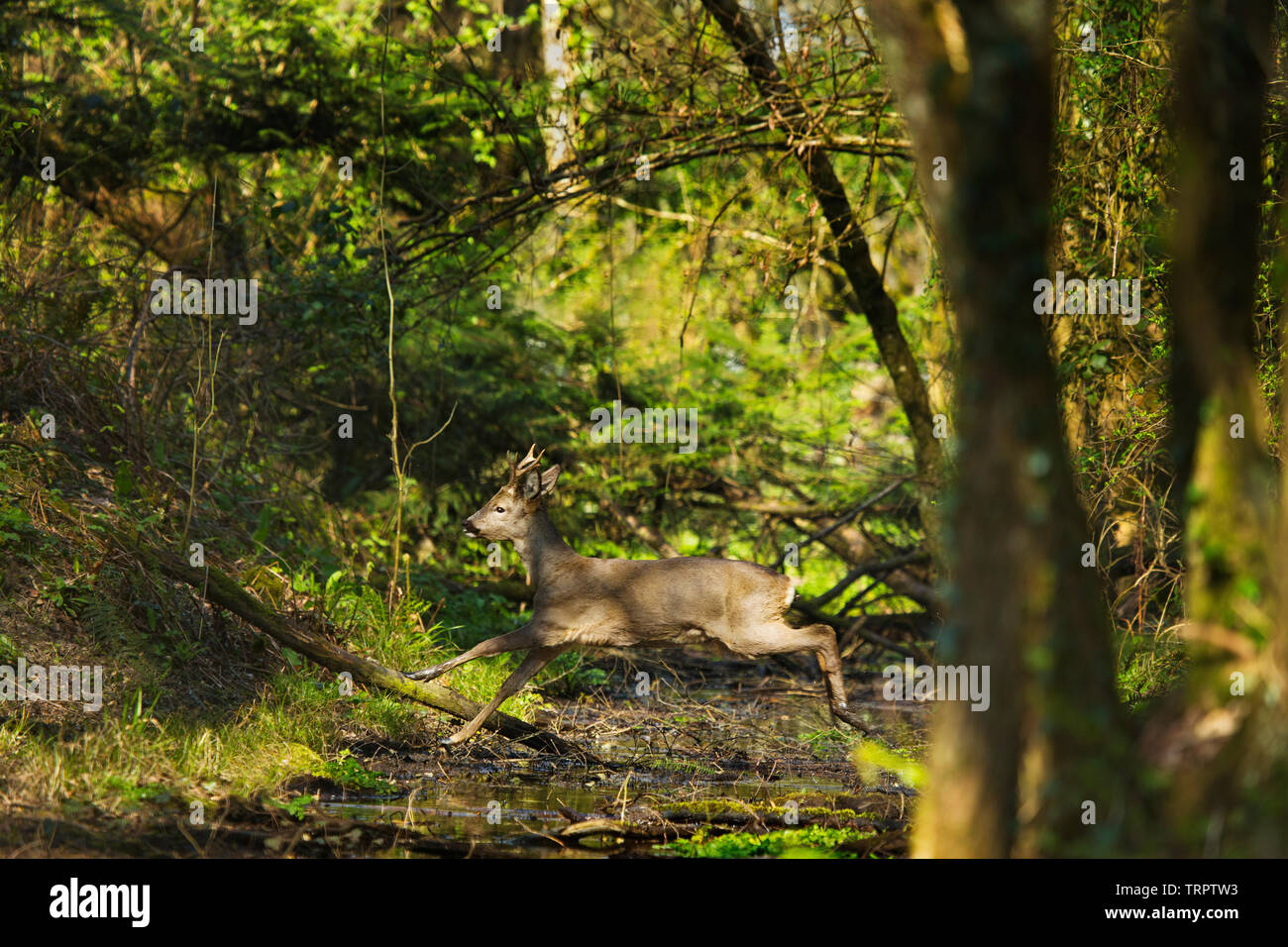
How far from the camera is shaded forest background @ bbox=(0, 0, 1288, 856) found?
11.3ft

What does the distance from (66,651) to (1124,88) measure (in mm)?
8163

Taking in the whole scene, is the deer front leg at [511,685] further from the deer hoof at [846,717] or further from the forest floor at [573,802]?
the deer hoof at [846,717]

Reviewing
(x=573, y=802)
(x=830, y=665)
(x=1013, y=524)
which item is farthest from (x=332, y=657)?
(x=1013, y=524)

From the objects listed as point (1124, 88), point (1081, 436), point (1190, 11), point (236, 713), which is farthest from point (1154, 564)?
point (236, 713)

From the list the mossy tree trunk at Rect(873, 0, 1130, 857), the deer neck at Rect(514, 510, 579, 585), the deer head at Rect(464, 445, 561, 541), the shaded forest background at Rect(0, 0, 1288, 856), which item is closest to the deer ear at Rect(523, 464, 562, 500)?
the deer head at Rect(464, 445, 561, 541)

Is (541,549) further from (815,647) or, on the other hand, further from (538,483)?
(815,647)

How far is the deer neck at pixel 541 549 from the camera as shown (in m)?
9.02

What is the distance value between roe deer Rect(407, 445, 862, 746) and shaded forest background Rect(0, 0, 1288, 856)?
4.01ft

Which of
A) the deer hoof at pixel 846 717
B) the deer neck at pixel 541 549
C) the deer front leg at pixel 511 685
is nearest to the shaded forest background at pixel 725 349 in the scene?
the deer front leg at pixel 511 685

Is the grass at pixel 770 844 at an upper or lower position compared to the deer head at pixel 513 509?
lower

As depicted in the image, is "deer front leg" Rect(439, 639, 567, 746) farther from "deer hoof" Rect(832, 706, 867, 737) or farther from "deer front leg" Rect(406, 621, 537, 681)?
"deer hoof" Rect(832, 706, 867, 737)

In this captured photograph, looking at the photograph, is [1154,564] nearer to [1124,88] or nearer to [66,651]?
[1124,88]

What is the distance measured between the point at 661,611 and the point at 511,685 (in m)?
1.16

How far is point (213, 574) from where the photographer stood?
7.33 metres
